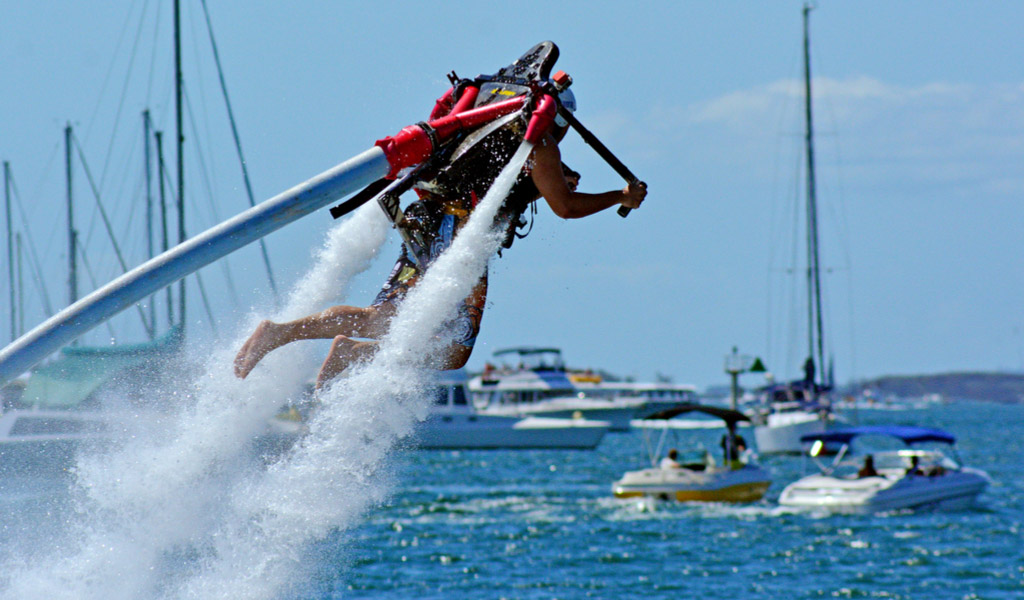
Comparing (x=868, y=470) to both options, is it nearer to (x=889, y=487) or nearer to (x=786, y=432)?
(x=889, y=487)

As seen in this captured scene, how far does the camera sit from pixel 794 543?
28.8m

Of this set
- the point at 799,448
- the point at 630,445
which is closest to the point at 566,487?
the point at 799,448

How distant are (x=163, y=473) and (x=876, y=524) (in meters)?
26.9

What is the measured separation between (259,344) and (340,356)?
487 millimetres

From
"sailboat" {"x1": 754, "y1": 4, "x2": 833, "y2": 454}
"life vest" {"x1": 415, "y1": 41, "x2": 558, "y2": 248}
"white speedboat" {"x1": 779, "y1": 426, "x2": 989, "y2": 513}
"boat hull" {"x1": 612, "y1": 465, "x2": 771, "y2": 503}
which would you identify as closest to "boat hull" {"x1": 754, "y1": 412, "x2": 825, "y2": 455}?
"sailboat" {"x1": 754, "y1": 4, "x2": 833, "y2": 454}

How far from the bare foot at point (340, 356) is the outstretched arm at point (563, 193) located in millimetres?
1414

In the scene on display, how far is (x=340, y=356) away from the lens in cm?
775

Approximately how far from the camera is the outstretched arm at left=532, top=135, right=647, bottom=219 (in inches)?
291

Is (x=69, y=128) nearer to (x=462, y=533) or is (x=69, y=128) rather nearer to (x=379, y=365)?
(x=462, y=533)

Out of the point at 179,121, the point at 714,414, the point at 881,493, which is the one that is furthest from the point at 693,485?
the point at 179,121

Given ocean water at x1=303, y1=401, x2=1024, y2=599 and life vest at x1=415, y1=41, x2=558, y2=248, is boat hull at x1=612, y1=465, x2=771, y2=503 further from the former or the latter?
life vest at x1=415, y1=41, x2=558, y2=248

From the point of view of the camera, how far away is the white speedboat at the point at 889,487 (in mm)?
34094

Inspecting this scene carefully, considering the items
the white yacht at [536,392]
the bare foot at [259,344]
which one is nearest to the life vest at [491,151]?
the bare foot at [259,344]

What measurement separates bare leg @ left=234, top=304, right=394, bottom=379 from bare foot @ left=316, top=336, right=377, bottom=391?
0.21ft
